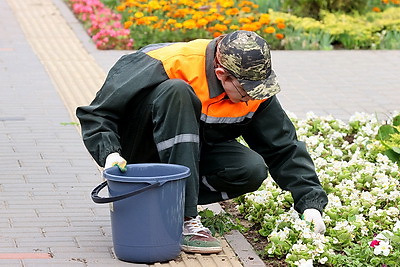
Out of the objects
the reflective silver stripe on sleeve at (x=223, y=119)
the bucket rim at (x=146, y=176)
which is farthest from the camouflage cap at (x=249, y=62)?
the bucket rim at (x=146, y=176)

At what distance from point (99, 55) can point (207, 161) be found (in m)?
5.35

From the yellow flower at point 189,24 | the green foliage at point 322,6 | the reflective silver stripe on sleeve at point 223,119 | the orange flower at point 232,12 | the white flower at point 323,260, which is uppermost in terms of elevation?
the reflective silver stripe on sleeve at point 223,119

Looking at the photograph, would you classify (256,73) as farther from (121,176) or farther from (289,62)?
(289,62)

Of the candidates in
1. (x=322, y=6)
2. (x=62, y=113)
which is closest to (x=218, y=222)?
(x=62, y=113)

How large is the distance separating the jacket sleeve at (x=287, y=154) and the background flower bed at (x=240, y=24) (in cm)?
539

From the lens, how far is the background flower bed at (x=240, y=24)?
10328 mm

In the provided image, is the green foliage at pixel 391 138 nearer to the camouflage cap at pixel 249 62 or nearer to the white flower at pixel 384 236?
the white flower at pixel 384 236

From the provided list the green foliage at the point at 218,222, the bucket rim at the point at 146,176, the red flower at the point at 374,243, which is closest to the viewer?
the bucket rim at the point at 146,176

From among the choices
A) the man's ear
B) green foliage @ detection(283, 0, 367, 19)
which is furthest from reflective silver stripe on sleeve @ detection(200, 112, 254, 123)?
green foliage @ detection(283, 0, 367, 19)

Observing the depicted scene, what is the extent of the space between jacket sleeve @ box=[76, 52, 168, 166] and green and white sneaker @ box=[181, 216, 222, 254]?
54 centimetres

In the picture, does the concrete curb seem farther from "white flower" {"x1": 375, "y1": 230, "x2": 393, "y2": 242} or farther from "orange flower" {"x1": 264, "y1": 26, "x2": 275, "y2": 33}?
"orange flower" {"x1": 264, "y1": 26, "x2": 275, "y2": 33}

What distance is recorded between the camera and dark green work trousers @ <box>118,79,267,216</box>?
13.9 feet

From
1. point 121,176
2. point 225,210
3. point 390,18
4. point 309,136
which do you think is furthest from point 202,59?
point 390,18

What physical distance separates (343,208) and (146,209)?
1.34m
